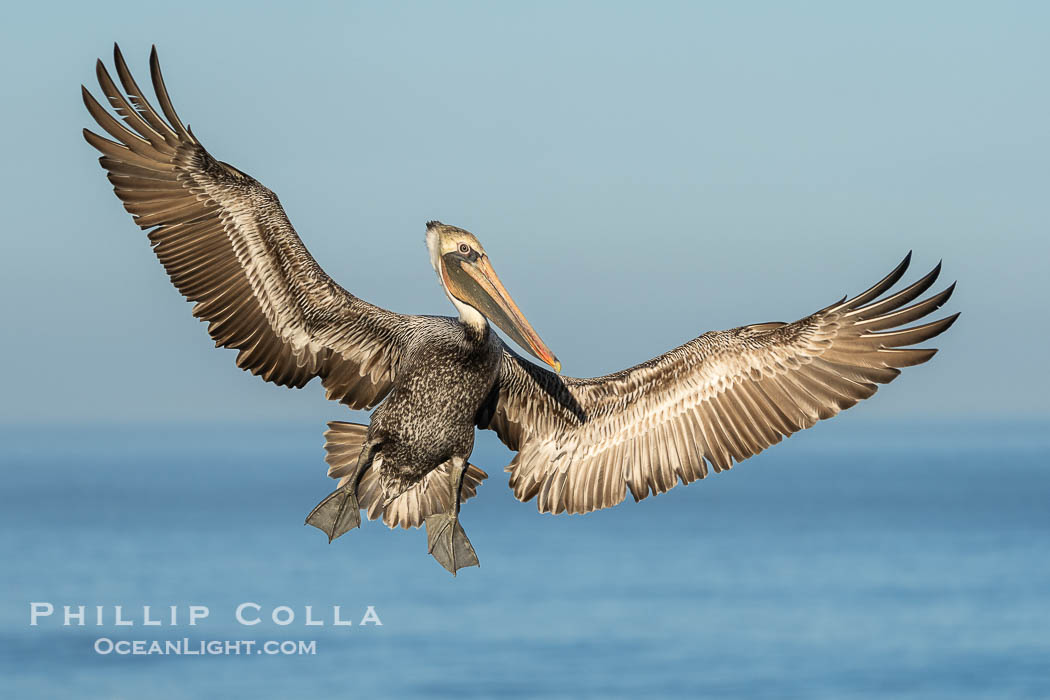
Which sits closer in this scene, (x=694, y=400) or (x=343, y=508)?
(x=343, y=508)

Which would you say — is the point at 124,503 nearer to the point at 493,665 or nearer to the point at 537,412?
the point at 493,665

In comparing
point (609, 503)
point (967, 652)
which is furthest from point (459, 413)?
point (967, 652)

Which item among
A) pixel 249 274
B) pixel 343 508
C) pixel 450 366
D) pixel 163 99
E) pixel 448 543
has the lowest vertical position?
pixel 448 543

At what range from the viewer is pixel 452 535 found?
34.7ft

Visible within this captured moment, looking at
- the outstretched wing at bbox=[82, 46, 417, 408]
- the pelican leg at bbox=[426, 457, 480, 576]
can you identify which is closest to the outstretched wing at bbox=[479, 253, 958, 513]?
the pelican leg at bbox=[426, 457, 480, 576]

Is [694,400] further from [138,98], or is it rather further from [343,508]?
[138,98]

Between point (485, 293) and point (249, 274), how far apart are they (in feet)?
5.57

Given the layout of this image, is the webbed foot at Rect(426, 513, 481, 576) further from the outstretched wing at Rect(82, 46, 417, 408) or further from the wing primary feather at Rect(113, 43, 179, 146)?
the wing primary feather at Rect(113, 43, 179, 146)

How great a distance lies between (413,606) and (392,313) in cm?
8224

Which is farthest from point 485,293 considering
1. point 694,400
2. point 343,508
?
point 694,400

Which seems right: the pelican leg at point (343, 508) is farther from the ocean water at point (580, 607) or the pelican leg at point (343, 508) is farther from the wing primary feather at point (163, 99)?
the ocean water at point (580, 607)

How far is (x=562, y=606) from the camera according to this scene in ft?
291

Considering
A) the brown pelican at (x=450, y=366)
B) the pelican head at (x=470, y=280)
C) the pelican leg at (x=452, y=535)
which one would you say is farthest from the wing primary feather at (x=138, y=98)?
the pelican leg at (x=452, y=535)

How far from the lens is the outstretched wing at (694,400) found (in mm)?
10898
